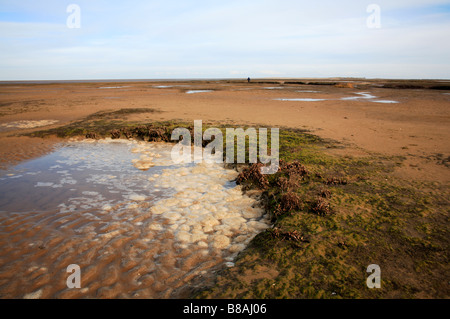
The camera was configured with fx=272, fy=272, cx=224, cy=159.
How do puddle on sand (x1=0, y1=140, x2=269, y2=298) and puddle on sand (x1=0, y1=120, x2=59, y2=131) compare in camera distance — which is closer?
puddle on sand (x1=0, y1=140, x2=269, y2=298)

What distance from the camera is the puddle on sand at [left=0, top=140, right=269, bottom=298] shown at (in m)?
3.53

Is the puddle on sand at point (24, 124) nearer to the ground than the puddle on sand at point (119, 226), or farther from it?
farther from it

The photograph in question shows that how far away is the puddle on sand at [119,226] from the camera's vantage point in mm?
3533

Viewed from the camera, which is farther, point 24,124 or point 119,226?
point 24,124

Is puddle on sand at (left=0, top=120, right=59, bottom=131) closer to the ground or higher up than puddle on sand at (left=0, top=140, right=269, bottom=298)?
higher up

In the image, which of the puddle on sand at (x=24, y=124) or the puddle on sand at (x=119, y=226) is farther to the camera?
the puddle on sand at (x=24, y=124)

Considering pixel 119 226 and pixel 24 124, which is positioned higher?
pixel 24 124

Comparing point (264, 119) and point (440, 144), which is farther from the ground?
point (264, 119)

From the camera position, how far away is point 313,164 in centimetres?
700

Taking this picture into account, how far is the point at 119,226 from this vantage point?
4.82 metres
